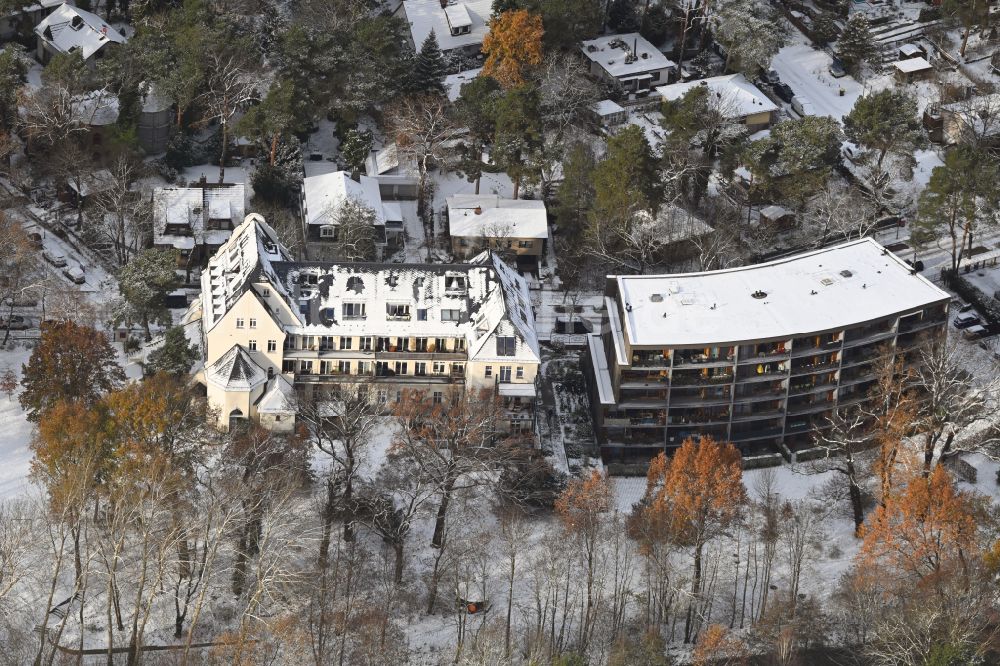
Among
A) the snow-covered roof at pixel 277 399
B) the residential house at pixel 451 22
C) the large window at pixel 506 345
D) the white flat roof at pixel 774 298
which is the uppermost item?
the residential house at pixel 451 22

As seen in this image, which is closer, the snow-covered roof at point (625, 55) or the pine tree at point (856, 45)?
the snow-covered roof at point (625, 55)

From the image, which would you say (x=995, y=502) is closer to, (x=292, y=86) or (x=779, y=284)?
(x=779, y=284)

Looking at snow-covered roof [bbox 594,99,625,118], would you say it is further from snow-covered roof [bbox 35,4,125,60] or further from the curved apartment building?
snow-covered roof [bbox 35,4,125,60]

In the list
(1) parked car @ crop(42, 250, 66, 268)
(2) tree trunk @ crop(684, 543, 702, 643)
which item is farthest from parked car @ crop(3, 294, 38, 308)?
(2) tree trunk @ crop(684, 543, 702, 643)

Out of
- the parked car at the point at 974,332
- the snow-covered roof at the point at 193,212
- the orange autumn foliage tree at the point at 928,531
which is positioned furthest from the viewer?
the snow-covered roof at the point at 193,212

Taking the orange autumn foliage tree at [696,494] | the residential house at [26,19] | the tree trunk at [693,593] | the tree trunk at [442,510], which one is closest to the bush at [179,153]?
the residential house at [26,19]

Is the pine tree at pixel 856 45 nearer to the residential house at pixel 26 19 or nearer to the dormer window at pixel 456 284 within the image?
the dormer window at pixel 456 284
